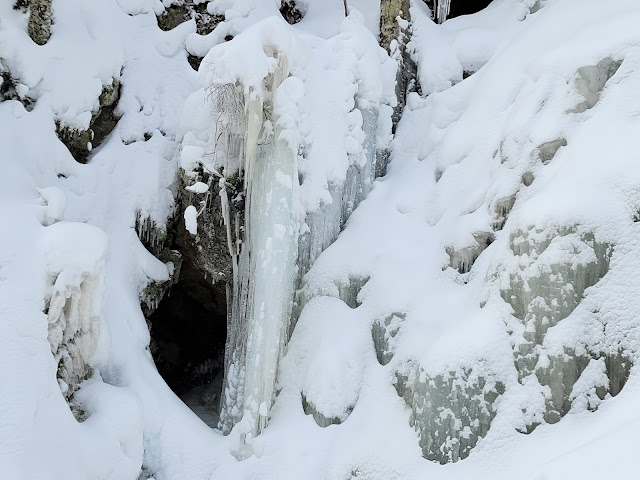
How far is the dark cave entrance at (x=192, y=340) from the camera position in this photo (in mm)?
9266

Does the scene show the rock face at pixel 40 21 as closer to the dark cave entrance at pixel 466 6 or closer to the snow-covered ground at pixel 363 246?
the snow-covered ground at pixel 363 246

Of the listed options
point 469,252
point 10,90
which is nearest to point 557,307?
point 469,252

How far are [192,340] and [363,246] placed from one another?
4031 millimetres

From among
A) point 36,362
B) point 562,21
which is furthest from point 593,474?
point 562,21

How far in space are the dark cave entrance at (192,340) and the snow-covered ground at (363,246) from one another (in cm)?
151

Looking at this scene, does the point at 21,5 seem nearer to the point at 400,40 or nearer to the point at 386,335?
the point at 400,40

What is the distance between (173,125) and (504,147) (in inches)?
171

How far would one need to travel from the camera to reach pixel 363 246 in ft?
24.8

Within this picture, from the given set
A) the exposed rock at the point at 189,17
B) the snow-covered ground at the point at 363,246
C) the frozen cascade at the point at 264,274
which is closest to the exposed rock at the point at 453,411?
the snow-covered ground at the point at 363,246

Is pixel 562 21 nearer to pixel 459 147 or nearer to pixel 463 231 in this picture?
pixel 459 147

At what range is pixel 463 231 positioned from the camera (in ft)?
22.1

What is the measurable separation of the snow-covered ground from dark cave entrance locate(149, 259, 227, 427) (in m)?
1.51

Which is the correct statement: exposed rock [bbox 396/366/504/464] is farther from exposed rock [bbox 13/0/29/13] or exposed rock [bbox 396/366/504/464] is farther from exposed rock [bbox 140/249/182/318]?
exposed rock [bbox 13/0/29/13]

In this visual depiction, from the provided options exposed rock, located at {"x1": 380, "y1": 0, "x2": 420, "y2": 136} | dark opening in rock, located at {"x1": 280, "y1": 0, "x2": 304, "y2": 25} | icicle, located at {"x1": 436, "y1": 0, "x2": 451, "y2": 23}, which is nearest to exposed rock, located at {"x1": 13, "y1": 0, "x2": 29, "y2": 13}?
dark opening in rock, located at {"x1": 280, "y1": 0, "x2": 304, "y2": 25}
